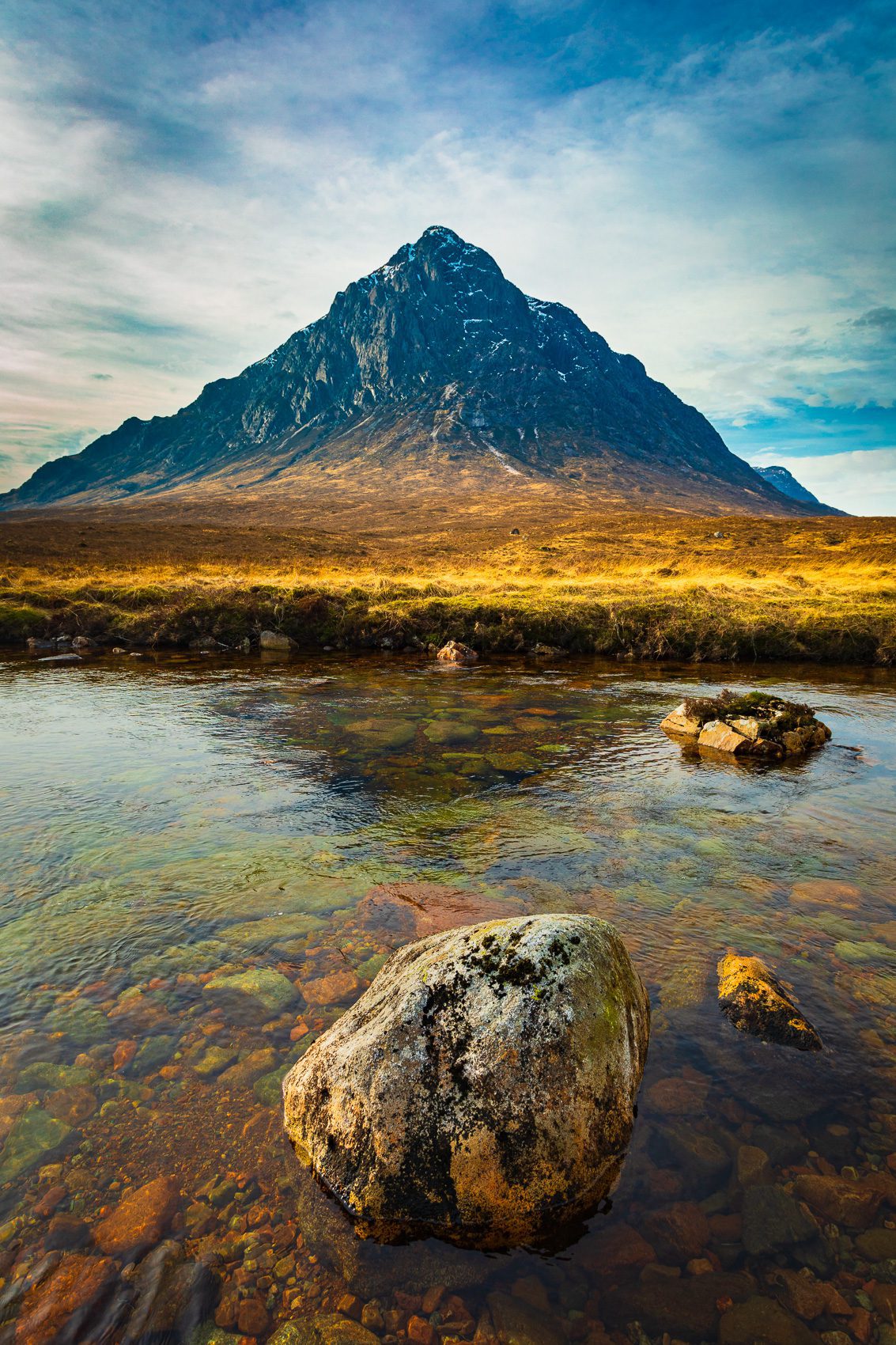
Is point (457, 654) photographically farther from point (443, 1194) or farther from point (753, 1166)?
point (443, 1194)

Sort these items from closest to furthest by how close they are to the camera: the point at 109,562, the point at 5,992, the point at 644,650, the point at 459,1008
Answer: the point at 459,1008 → the point at 5,992 → the point at 644,650 → the point at 109,562

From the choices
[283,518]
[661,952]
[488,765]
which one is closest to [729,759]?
[488,765]

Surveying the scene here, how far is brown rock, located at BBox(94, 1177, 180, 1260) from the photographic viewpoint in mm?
4734

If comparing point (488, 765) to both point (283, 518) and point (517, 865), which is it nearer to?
point (517, 865)

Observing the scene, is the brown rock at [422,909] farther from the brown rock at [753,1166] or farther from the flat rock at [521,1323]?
the flat rock at [521,1323]

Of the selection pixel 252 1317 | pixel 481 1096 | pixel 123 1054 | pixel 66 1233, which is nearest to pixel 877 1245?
pixel 481 1096

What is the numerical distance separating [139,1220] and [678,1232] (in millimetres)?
4172

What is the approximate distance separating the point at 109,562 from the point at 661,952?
58.7 m

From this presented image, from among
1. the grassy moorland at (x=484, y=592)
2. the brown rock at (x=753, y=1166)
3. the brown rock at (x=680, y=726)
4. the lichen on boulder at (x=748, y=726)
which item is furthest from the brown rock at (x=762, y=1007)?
the grassy moorland at (x=484, y=592)

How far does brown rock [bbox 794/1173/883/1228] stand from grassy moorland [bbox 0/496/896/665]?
29.4 metres

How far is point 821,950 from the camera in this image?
8430mm

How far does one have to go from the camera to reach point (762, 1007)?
7.07 m

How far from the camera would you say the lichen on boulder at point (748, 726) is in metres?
17.6

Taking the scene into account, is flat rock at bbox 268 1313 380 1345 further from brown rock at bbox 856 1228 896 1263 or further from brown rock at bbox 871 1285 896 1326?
brown rock at bbox 856 1228 896 1263
